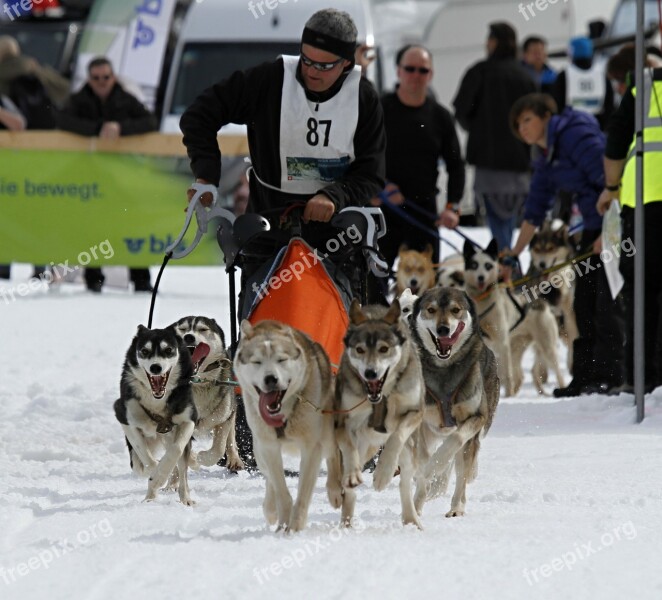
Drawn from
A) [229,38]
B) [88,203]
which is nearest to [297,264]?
[88,203]

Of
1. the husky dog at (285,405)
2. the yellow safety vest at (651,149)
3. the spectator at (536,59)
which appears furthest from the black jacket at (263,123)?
the spectator at (536,59)

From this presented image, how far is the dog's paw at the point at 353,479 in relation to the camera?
13.8ft

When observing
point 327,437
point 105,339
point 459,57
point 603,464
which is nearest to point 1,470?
point 327,437

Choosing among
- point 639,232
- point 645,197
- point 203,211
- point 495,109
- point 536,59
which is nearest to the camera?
point 203,211

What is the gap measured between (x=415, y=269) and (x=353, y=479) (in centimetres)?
425

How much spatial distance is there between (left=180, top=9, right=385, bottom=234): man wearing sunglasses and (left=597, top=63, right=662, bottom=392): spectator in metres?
1.93

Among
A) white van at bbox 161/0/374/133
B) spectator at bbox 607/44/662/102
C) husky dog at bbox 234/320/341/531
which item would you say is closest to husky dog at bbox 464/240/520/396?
spectator at bbox 607/44/662/102

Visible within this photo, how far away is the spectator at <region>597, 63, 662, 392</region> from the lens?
22.2ft

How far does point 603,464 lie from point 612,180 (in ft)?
6.63

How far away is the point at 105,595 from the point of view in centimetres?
344

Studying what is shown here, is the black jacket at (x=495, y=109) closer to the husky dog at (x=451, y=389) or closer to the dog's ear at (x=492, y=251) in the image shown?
the dog's ear at (x=492, y=251)

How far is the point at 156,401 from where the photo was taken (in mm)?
5258

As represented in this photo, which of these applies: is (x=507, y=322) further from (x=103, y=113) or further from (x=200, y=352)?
(x=103, y=113)

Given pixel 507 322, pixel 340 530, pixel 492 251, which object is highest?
pixel 492 251
